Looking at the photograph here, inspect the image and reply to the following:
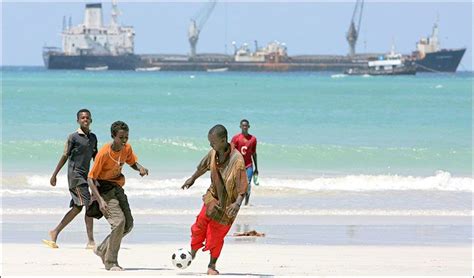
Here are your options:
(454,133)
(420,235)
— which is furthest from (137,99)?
(420,235)

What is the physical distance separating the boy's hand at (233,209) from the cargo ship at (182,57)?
132463 millimetres

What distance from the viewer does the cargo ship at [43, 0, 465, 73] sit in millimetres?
144500

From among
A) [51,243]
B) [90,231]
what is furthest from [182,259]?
[51,243]

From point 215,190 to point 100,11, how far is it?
15791 cm

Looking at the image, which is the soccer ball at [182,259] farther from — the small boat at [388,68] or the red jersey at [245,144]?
the small boat at [388,68]

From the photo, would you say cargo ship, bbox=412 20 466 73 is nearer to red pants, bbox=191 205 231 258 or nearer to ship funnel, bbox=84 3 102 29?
ship funnel, bbox=84 3 102 29

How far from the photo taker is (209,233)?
8.36 meters

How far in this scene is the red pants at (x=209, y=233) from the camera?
834cm

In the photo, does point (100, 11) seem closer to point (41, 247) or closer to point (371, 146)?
point (371, 146)

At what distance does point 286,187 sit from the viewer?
1816 cm

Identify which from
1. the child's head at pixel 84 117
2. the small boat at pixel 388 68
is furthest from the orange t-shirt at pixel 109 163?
the small boat at pixel 388 68

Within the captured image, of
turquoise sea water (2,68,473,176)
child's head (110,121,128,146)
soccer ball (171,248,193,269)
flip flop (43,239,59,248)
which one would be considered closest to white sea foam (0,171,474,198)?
turquoise sea water (2,68,473,176)

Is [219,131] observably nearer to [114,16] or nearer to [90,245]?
[90,245]

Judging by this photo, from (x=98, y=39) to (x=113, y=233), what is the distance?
5984 inches
